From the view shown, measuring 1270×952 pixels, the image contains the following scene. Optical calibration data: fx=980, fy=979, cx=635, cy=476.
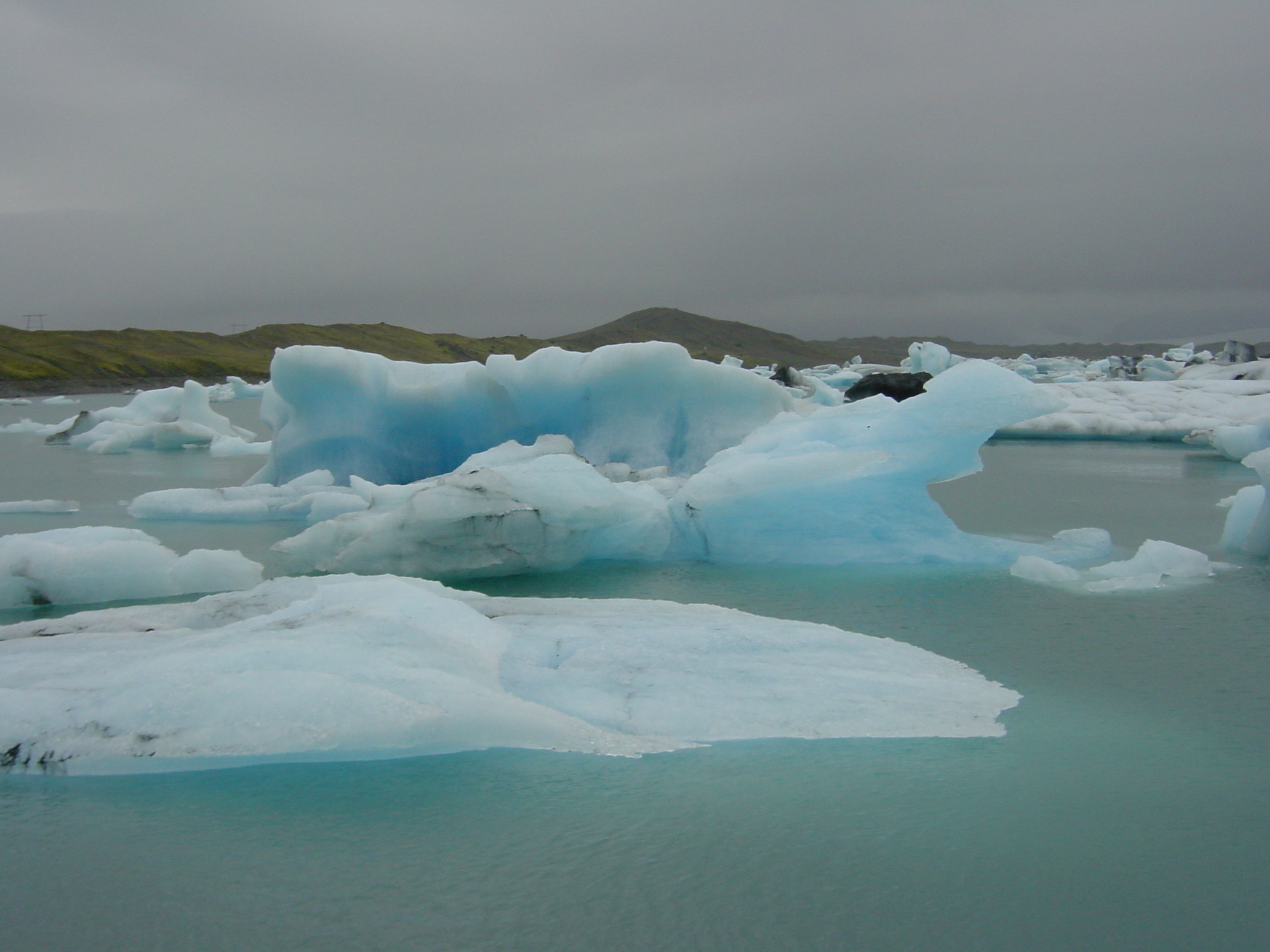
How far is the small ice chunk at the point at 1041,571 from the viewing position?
5484mm

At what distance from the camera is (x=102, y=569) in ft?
16.5

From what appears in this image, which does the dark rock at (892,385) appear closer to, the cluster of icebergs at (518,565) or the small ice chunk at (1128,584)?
the cluster of icebergs at (518,565)

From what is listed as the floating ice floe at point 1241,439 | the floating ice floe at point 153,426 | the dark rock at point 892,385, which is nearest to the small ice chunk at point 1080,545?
the floating ice floe at point 1241,439

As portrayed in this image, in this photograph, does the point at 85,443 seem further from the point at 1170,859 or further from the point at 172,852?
the point at 1170,859

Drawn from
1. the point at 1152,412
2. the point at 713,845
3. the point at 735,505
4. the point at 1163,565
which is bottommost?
the point at 713,845

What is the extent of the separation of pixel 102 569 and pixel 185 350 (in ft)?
160

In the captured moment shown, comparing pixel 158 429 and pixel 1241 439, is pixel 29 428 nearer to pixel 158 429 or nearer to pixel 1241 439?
pixel 158 429

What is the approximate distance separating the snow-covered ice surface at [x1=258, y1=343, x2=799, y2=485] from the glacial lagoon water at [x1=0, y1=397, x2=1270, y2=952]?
616cm

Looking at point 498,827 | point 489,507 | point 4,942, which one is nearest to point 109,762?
point 4,942

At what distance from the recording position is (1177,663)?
12.8 ft

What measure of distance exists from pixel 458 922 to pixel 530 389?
7.75 meters

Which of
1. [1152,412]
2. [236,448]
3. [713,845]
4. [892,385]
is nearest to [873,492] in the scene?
[713,845]

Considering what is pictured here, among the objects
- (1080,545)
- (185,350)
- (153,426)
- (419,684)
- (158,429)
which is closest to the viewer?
(419,684)

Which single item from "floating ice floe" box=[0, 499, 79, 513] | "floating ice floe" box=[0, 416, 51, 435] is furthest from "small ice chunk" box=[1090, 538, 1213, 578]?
"floating ice floe" box=[0, 416, 51, 435]
